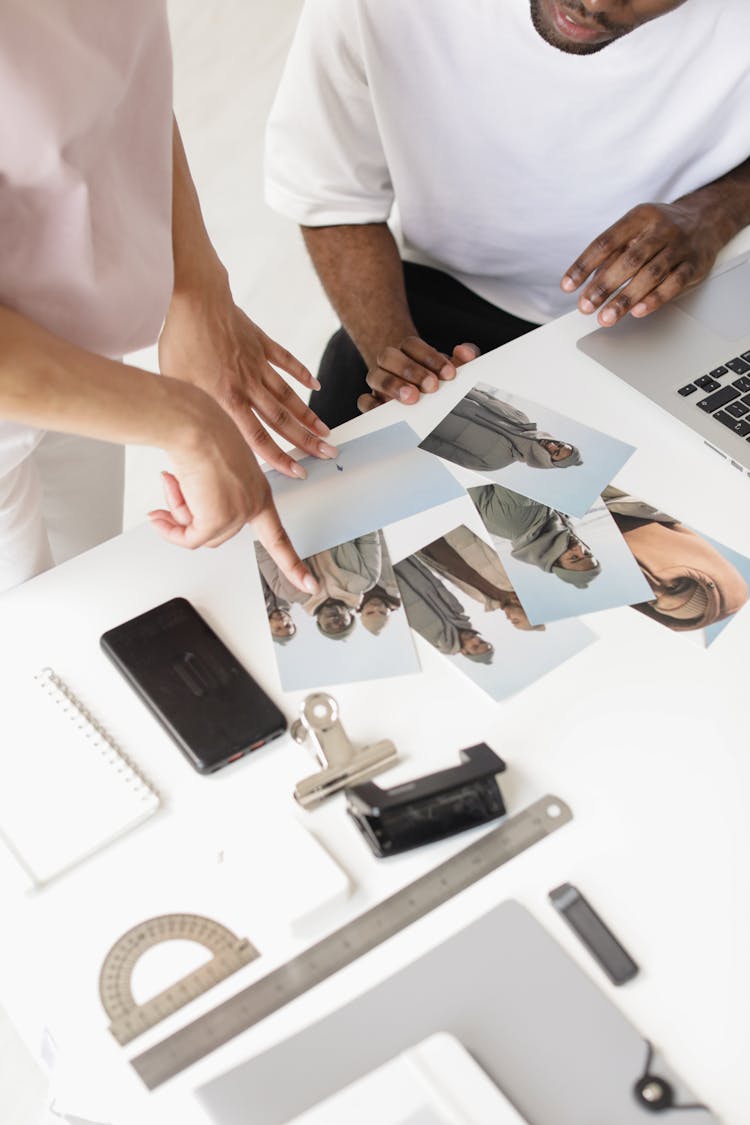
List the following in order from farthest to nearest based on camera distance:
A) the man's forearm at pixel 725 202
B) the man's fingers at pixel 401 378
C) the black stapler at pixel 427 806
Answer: the man's forearm at pixel 725 202 → the man's fingers at pixel 401 378 → the black stapler at pixel 427 806

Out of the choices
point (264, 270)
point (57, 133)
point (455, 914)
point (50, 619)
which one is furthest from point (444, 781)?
point (264, 270)

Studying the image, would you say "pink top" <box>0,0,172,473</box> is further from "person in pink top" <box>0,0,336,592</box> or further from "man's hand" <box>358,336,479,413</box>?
"man's hand" <box>358,336,479,413</box>

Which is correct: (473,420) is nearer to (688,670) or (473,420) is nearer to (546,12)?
(688,670)

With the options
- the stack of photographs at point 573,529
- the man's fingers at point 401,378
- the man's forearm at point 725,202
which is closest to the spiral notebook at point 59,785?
the stack of photographs at point 573,529

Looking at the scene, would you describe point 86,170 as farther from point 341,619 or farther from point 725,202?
point 725,202

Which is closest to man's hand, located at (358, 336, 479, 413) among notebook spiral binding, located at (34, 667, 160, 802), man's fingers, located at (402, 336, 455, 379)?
man's fingers, located at (402, 336, 455, 379)

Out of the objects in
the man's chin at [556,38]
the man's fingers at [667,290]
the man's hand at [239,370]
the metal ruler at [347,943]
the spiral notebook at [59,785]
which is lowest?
the metal ruler at [347,943]

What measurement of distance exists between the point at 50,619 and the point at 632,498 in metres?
0.55

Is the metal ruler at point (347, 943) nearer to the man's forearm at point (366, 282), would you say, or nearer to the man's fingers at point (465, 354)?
the man's fingers at point (465, 354)

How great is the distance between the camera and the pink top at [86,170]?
70 cm

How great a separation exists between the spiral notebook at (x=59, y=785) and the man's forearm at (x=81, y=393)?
232 millimetres

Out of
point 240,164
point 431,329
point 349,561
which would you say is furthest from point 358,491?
point 240,164

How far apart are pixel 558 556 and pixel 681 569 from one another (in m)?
0.11

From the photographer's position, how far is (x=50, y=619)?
2.99 ft
